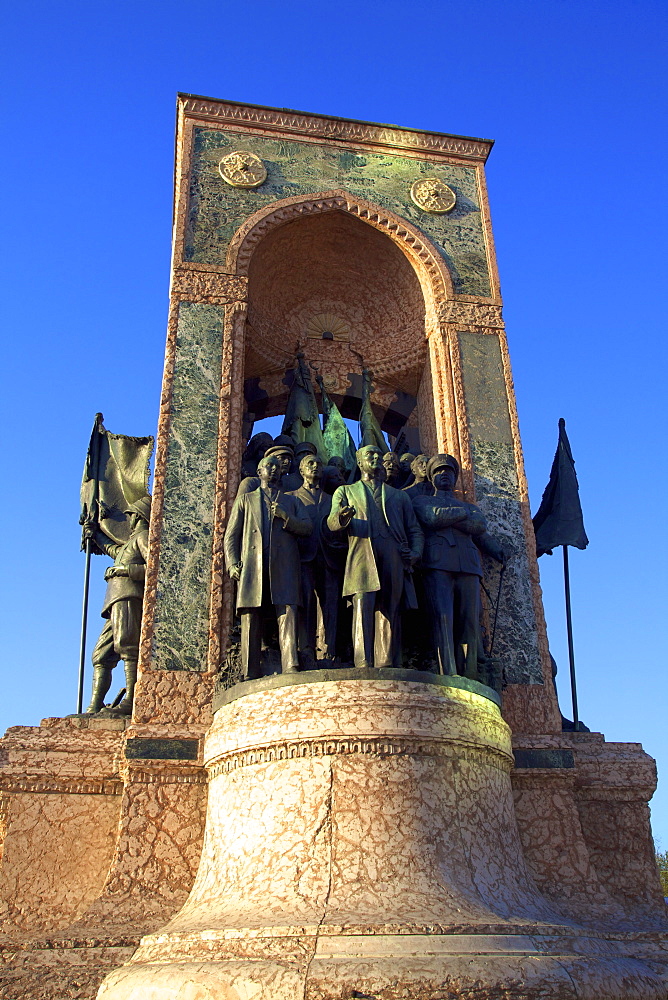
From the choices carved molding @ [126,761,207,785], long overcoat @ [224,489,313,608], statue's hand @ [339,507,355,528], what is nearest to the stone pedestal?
carved molding @ [126,761,207,785]

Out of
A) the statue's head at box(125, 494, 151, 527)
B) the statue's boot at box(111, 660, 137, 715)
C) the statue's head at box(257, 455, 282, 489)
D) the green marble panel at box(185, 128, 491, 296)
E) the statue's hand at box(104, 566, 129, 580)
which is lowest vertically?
the statue's boot at box(111, 660, 137, 715)

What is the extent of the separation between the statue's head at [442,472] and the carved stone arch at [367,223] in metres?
2.35

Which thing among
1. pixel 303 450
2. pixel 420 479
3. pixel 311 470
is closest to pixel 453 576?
pixel 420 479

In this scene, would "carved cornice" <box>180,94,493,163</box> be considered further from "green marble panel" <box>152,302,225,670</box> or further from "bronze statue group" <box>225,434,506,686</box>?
"bronze statue group" <box>225,434,506,686</box>

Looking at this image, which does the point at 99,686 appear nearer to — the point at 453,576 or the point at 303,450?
the point at 303,450

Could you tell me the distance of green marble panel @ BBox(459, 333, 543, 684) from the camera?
29.3ft

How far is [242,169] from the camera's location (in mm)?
11180

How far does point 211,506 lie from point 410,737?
3329mm

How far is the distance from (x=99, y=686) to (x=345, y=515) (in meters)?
3.10

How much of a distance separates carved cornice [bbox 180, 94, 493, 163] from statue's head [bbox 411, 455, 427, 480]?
478cm

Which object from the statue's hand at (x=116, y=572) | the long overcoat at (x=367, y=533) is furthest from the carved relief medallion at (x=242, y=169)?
the statue's hand at (x=116, y=572)

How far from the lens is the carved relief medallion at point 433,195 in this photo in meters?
11.5

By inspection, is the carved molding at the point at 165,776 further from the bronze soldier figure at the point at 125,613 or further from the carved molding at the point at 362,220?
the carved molding at the point at 362,220

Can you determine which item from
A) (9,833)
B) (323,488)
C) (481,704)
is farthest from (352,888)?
(323,488)
